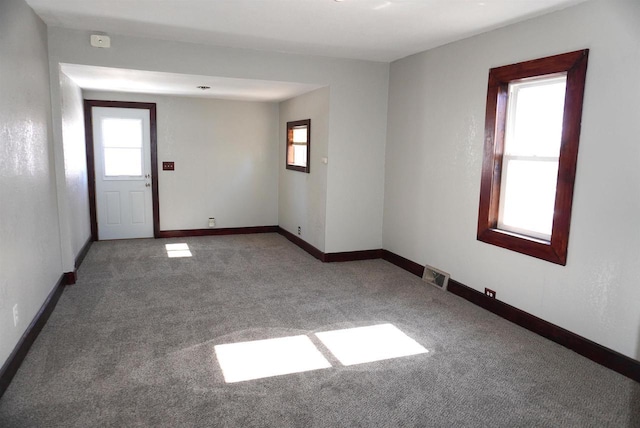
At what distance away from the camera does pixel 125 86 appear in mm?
5461

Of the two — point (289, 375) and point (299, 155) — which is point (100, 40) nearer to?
point (299, 155)

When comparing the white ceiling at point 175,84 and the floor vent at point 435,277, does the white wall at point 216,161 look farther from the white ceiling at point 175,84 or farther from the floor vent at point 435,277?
the floor vent at point 435,277

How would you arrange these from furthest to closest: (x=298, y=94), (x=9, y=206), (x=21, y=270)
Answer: (x=298, y=94)
(x=21, y=270)
(x=9, y=206)

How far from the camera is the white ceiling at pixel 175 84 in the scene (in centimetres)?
449

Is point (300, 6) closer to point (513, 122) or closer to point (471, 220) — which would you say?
point (513, 122)

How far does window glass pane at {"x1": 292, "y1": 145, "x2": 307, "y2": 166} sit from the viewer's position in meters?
6.18

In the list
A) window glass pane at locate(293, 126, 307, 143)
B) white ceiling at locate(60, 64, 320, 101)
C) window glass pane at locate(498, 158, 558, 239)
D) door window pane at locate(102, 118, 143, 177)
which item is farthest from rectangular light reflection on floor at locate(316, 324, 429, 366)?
door window pane at locate(102, 118, 143, 177)

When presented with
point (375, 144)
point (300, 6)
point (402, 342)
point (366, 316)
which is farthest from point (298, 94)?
point (402, 342)

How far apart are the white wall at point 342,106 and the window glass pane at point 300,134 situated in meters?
1.00

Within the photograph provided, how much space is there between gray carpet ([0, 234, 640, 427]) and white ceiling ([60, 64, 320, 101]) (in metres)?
2.14

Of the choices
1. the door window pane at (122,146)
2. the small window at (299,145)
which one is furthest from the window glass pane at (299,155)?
the door window pane at (122,146)

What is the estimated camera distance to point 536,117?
347 centimetres

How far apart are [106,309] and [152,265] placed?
1.43 meters

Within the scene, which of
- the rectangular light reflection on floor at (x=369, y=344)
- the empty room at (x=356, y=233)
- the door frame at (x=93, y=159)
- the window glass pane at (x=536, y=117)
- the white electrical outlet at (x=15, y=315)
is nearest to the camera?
the empty room at (x=356, y=233)
